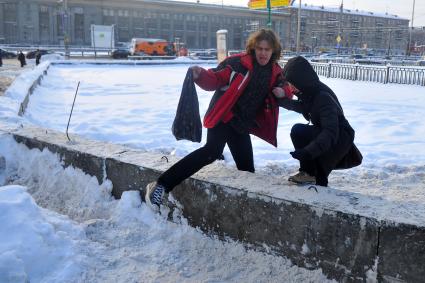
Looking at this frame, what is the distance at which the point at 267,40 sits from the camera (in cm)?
329

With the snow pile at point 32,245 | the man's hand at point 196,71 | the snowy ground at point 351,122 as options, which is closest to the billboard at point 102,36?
the snowy ground at point 351,122

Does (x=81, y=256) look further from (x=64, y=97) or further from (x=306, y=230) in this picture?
(x=64, y=97)

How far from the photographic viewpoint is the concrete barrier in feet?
8.02

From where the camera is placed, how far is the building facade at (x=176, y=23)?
6975 cm

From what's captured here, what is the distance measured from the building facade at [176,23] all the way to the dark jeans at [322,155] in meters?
65.7

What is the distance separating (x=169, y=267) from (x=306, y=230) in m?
0.95

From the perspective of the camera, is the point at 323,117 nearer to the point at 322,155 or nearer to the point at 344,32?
the point at 322,155

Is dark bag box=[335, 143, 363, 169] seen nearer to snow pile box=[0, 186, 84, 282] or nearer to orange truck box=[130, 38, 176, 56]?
snow pile box=[0, 186, 84, 282]

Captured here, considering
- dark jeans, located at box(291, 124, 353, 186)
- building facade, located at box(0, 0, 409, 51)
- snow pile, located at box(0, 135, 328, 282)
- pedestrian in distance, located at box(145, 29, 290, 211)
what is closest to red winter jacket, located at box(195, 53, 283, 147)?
pedestrian in distance, located at box(145, 29, 290, 211)

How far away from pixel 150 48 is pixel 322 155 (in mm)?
48396

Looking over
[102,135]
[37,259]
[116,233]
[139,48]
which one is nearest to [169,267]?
[116,233]

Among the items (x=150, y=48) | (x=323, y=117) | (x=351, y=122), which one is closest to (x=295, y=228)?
(x=323, y=117)

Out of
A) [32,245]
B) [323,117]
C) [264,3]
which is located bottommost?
[32,245]

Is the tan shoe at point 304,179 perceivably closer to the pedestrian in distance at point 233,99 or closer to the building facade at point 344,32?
the pedestrian in distance at point 233,99
